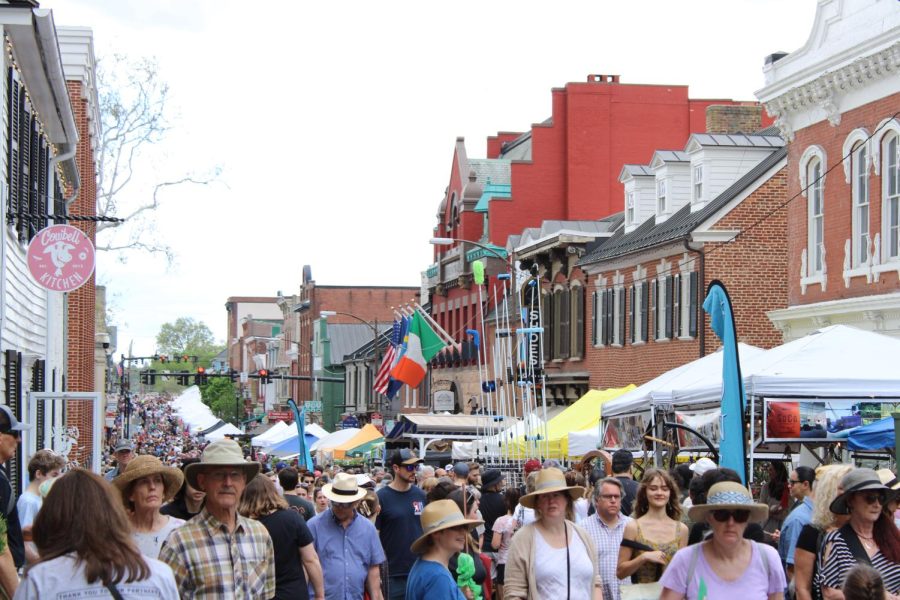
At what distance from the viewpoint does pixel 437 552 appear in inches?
291

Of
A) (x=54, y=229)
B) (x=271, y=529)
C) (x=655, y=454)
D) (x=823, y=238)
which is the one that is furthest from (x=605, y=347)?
(x=271, y=529)

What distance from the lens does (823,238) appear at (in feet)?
93.8

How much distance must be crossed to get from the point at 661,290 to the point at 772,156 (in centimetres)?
477

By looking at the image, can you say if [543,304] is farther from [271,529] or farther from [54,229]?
[271,529]

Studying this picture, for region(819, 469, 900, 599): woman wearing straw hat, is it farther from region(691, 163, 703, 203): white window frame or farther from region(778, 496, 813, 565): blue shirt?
region(691, 163, 703, 203): white window frame

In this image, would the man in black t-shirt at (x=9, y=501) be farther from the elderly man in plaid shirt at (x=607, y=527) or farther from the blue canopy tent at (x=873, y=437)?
the blue canopy tent at (x=873, y=437)

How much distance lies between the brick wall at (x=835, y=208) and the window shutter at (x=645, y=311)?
8.66 m

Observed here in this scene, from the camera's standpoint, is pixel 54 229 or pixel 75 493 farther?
pixel 54 229

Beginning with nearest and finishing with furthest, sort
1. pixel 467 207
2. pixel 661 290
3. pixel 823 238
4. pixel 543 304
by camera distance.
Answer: pixel 823 238 < pixel 661 290 < pixel 543 304 < pixel 467 207

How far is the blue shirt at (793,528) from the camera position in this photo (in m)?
9.59

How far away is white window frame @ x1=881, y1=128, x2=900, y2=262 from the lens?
84.2 ft

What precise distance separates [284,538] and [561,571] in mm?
1615

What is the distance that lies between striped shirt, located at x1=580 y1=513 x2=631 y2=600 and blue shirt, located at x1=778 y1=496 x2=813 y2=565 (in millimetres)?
1080

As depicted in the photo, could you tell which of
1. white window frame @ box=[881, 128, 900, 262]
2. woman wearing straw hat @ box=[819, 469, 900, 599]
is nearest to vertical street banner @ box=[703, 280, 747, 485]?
woman wearing straw hat @ box=[819, 469, 900, 599]
